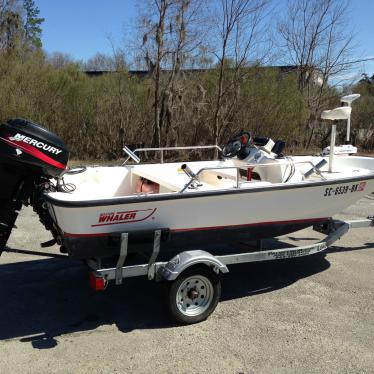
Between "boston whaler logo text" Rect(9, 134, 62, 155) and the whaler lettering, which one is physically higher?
"boston whaler logo text" Rect(9, 134, 62, 155)

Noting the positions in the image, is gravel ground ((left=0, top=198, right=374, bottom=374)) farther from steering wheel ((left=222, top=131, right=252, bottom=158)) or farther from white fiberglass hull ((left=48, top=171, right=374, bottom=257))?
steering wheel ((left=222, top=131, right=252, bottom=158))

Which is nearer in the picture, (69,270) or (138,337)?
(138,337)

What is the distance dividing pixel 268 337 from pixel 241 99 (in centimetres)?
1144

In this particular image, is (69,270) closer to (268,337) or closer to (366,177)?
(268,337)

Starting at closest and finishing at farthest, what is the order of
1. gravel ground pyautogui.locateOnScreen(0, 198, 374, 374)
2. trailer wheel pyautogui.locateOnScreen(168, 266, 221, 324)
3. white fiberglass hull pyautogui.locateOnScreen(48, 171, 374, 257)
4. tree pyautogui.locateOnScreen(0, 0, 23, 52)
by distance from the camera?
1. gravel ground pyautogui.locateOnScreen(0, 198, 374, 374)
2. white fiberglass hull pyautogui.locateOnScreen(48, 171, 374, 257)
3. trailer wheel pyautogui.locateOnScreen(168, 266, 221, 324)
4. tree pyautogui.locateOnScreen(0, 0, 23, 52)

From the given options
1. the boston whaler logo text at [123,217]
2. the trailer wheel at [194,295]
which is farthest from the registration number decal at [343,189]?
the boston whaler logo text at [123,217]

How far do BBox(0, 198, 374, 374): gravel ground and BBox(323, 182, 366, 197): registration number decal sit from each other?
927 millimetres

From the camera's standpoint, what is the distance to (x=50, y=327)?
12.9 feet

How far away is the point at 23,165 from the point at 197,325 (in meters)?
1.95

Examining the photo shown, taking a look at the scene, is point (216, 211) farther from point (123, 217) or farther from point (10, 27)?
point (10, 27)

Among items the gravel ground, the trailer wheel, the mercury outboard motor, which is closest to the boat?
the mercury outboard motor

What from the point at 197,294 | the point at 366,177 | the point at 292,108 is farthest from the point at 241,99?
the point at 197,294

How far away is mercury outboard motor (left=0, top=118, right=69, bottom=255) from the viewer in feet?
12.3

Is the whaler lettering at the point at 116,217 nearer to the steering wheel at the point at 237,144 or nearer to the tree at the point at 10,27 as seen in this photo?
the steering wheel at the point at 237,144
